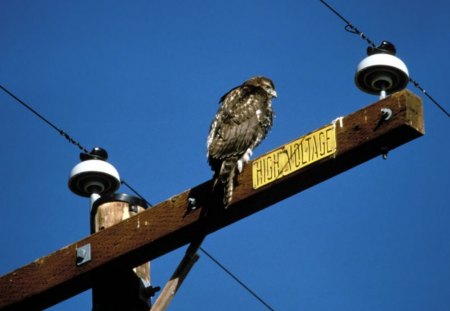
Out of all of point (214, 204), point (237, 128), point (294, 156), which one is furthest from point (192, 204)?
point (237, 128)

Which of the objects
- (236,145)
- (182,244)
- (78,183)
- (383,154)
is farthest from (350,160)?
(78,183)

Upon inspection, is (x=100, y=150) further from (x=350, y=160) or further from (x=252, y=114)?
(x=350, y=160)

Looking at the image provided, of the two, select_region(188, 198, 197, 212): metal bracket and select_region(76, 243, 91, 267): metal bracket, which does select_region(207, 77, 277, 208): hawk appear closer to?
select_region(188, 198, 197, 212): metal bracket

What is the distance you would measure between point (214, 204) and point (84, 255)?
0.93 m

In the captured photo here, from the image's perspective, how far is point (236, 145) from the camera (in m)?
6.80

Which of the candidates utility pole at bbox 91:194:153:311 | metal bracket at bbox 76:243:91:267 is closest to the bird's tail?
utility pole at bbox 91:194:153:311

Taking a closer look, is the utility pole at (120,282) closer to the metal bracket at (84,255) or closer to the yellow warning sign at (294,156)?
the metal bracket at (84,255)

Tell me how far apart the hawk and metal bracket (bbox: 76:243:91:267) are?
0.88m

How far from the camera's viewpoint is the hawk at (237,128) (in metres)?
6.02

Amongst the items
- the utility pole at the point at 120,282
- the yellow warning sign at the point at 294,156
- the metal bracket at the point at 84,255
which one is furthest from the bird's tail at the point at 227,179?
the metal bracket at the point at 84,255

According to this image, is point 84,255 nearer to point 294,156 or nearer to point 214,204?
point 214,204

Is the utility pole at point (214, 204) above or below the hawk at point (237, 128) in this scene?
below

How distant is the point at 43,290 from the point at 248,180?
4.76 feet

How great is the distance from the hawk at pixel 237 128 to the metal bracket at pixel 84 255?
0.88 m
